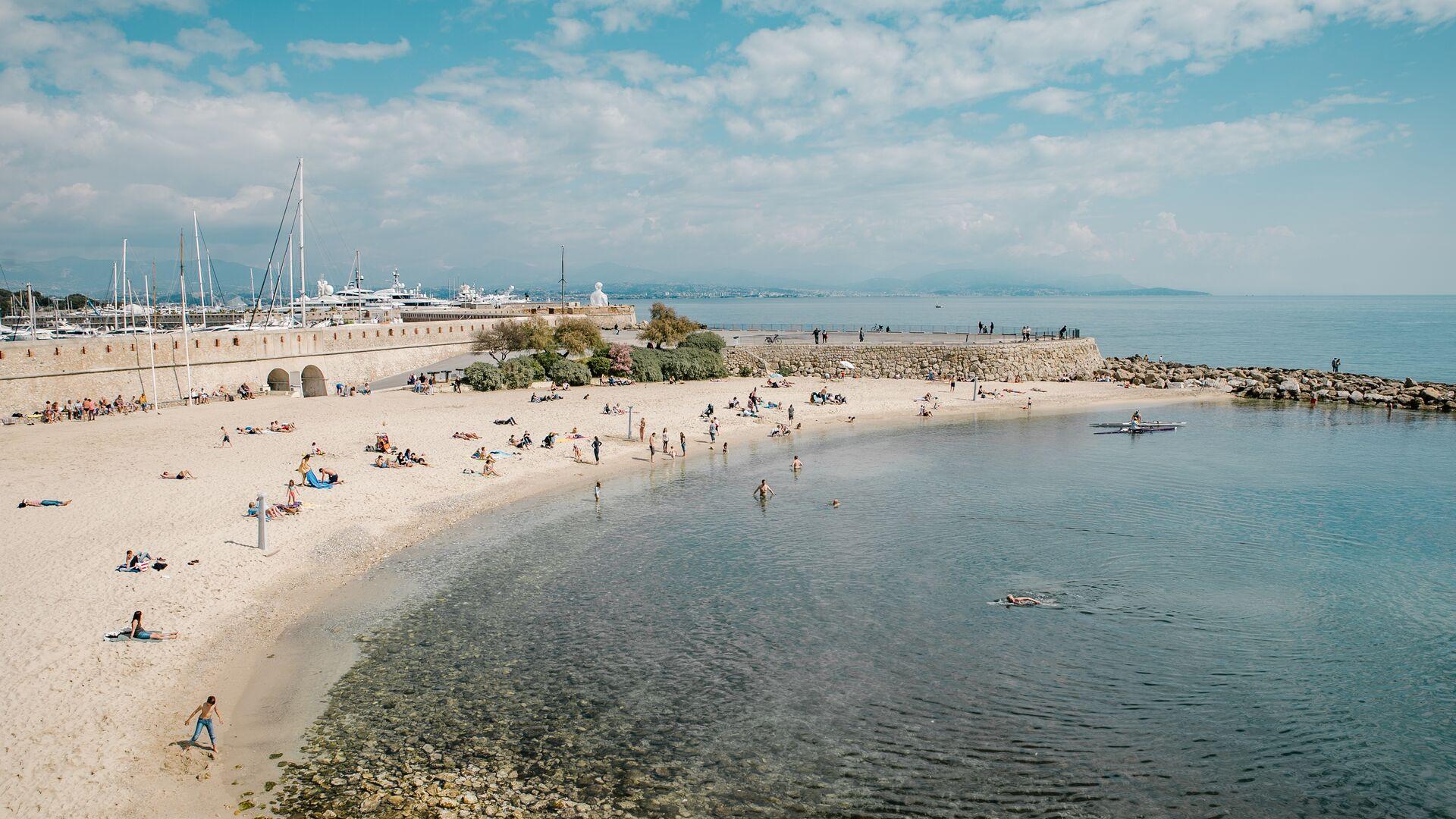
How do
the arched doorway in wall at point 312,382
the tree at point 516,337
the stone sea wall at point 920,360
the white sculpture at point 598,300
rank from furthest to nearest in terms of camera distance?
the white sculpture at point 598,300, the stone sea wall at point 920,360, the tree at point 516,337, the arched doorway in wall at point 312,382

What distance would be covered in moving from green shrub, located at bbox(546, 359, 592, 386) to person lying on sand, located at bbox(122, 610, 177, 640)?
3183cm

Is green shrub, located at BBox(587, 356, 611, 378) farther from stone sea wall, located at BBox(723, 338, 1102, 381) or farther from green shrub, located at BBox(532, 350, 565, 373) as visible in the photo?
stone sea wall, located at BBox(723, 338, 1102, 381)

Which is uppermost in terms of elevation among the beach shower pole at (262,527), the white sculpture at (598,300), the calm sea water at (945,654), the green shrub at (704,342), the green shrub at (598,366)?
the white sculpture at (598,300)

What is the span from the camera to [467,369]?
43750 millimetres

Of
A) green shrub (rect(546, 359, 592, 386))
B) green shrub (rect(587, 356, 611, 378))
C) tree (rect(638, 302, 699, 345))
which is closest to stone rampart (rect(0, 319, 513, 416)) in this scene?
green shrub (rect(546, 359, 592, 386))

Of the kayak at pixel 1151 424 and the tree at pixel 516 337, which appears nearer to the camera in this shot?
the kayak at pixel 1151 424

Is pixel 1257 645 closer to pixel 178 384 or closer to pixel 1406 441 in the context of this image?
pixel 1406 441

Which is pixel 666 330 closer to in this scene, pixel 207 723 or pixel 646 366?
pixel 646 366

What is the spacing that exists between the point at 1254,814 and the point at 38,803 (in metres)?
14.8

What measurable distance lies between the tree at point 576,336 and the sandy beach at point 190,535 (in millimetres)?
8694

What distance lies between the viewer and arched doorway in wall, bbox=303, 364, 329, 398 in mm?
43625

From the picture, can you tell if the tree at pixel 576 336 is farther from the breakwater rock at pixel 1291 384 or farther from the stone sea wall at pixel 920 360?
the breakwater rock at pixel 1291 384

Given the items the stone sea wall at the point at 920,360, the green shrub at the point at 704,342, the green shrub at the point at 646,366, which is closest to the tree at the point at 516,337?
the green shrub at the point at 646,366

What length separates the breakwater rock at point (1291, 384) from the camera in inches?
1799
